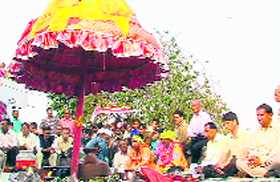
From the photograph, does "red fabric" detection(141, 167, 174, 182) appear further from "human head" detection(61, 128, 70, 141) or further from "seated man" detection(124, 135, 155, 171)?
"human head" detection(61, 128, 70, 141)

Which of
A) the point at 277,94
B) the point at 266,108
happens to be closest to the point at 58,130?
the point at 277,94

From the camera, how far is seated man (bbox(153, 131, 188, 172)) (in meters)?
7.05

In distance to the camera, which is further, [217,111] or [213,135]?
[217,111]

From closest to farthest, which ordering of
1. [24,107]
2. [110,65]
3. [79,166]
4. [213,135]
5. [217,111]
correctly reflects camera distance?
[79,166]
[213,135]
[110,65]
[24,107]
[217,111]

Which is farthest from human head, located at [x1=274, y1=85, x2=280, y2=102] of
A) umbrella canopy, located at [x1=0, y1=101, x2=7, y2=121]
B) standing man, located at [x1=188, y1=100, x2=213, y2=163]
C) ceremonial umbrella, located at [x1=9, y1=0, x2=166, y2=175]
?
umbrella canopy, located at [x1=0, y1=101, x2=7, y2=121]

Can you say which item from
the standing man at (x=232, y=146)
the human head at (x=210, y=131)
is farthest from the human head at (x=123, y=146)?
the standing man at (x=232, y=146)

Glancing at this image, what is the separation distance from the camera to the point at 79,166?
594cm

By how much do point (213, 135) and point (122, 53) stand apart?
7.43 ft

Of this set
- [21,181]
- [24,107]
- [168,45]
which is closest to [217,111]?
[168,45]

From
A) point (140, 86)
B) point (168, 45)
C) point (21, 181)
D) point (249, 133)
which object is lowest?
point (21, 181)

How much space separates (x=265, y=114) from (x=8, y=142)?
5178 mm

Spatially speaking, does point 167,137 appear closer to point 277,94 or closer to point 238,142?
point 238,142

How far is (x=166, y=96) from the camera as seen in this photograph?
18688 millimetres

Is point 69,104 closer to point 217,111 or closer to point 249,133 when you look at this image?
point 217,111
